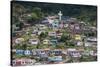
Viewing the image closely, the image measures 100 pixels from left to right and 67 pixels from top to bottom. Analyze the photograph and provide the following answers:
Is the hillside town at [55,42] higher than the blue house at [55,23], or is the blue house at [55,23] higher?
the blue house at [55,23]

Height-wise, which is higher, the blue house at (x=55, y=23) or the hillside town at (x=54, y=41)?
the blue house at (x=55, y=23)

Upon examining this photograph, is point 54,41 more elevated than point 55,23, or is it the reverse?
point 55,23

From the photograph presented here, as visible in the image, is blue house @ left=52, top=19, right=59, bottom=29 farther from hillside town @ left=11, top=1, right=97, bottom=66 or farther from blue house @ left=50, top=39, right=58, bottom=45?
blue house @ left=50, top=39, right=58, bottom=45

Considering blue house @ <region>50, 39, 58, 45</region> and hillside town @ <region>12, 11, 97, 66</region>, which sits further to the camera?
blue house @ <region>50, 39, 58, 45</region>

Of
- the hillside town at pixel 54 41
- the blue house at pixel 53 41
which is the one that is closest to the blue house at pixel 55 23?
the hillside town at pixel 54 41

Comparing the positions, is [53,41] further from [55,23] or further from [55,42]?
[55,23]

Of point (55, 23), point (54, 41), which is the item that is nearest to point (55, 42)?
point (54, 41)

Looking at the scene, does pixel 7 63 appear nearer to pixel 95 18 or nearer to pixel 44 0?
pixel 44 0

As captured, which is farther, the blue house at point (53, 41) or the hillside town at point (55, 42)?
the blue house at point (53, 41)

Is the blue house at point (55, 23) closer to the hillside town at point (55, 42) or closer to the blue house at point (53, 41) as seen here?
the hillside town at point (55, 42)

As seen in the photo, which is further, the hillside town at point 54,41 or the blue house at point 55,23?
the blue house at point 55,23

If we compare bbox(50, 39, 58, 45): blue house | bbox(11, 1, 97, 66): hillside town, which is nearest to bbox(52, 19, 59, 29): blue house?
bbox(11, 1, 97, 66): hillside town
